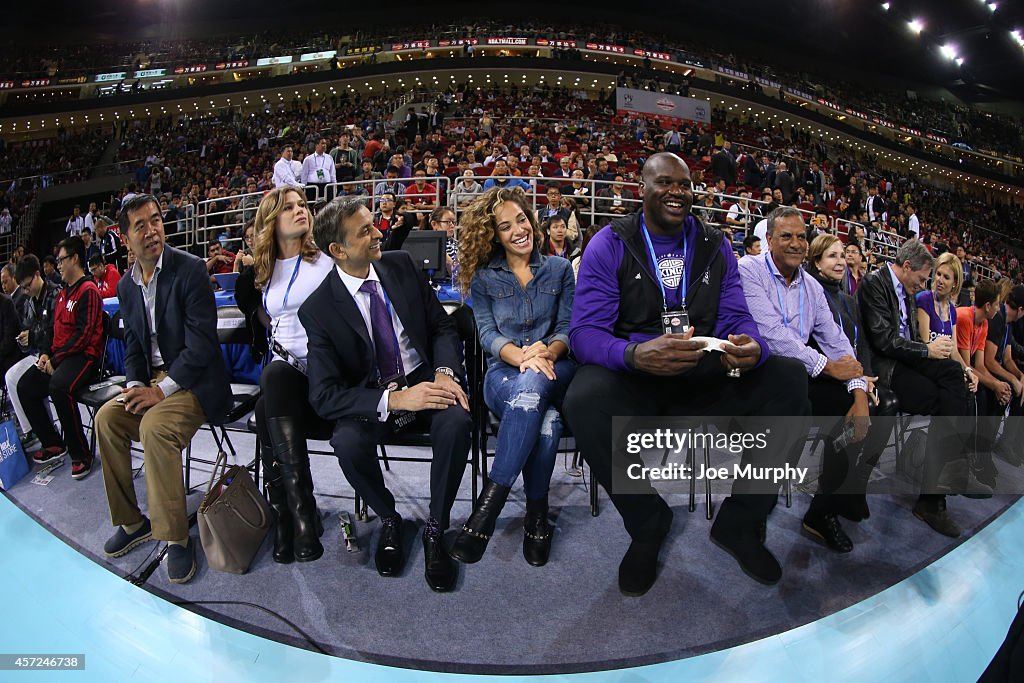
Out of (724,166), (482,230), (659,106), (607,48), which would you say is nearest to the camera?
(482,230)

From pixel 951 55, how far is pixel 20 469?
12.2 meters

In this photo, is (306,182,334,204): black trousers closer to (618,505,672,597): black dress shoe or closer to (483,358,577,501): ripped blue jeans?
(483,358,577,501): ripped blue jeans

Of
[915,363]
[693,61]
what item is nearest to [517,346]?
[915,363]

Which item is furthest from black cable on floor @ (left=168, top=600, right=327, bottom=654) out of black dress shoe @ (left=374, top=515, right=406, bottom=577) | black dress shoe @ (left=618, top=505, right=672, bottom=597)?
black dress shoe @ (left=618, top=505, right=672, bottom=597)

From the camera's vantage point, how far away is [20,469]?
3250 mm

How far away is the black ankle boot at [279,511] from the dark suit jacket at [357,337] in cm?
34

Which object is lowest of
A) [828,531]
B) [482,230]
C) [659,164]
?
[828,531]

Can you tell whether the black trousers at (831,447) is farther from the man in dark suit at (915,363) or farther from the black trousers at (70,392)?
the black trousers at (70,392)

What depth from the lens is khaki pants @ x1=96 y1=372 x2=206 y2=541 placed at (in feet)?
7.08

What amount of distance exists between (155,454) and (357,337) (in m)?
0.93

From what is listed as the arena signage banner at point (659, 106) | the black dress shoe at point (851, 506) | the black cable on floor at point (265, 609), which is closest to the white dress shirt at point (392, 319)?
the black cable on floor at point (265, 609)

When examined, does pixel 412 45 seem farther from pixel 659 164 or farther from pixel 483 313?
pixel 659 164

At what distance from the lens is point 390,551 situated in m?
2.12

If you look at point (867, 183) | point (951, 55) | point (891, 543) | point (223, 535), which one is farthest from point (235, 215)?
point (867, 183)
